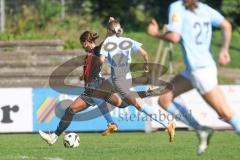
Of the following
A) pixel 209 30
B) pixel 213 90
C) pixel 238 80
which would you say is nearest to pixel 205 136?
pixel 213 90

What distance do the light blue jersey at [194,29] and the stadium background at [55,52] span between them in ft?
9.06

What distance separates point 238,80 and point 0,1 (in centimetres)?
1030

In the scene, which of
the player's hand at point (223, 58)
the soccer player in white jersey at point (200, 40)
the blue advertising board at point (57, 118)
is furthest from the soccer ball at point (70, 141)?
the blue advertising board at point (57, 118)

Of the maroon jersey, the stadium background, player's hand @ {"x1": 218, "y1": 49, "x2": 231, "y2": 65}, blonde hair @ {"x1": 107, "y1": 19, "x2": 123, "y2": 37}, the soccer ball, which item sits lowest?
the stadium background

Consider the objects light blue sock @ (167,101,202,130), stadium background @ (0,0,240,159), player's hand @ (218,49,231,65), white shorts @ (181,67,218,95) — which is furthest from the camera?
stadium background @ (0,0,240,159)

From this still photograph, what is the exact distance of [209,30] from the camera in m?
10.3

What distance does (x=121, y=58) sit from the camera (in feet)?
49.9

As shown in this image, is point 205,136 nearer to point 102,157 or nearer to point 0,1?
point 102,157

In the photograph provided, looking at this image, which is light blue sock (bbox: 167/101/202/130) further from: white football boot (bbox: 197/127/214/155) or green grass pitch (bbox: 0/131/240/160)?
green grass pitch (bbox: 0/131/240/160)

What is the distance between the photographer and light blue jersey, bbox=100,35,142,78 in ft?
47.7

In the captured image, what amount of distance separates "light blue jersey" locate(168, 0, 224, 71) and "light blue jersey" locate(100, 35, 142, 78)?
422cm

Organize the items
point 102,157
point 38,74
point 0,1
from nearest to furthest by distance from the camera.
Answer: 1. point 102,157
2. point 38,74
3. point 0,1

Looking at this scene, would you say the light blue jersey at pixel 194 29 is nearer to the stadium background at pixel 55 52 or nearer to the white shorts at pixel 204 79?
→ the white shorts at pixel 204 79

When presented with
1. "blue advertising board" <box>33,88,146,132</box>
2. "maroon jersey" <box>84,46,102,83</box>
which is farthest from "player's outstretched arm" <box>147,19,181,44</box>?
"blue advertising board" <box>33,88,146,132</box>
